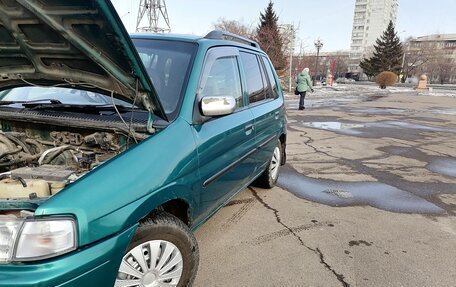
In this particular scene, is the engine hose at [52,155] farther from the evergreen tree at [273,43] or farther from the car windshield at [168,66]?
the evergreen tree at [273,43]

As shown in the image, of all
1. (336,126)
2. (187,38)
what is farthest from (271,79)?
(336,126)

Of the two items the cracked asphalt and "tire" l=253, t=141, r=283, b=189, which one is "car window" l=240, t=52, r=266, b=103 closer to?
"tire" l=253, t=141, r=283, b=189

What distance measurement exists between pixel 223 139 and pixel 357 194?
2768mm

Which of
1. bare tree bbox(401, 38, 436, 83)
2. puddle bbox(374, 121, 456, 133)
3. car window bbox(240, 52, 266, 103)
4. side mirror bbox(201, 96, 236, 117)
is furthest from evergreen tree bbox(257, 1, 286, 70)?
bare tree bbox(401, 38, 436, 83)

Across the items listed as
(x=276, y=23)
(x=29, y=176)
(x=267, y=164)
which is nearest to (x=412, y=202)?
(x=267, y=164)

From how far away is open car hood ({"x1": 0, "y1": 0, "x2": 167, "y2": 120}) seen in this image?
1912mm

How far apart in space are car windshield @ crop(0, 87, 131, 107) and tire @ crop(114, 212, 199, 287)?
973 millimetres

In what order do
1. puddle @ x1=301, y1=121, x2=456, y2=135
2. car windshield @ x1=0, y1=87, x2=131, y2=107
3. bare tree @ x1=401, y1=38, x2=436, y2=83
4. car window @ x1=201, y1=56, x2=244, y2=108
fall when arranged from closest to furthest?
car windshield @ x1=0, y1=87, x2=131, y2=107 < car window @ x1=201, y1=56, x2=244, y2=108 < puddle @ x1=301, y1=121, x2=456, y2=135 < bare tree @ x1=401, y1=38, x2=436, y2=83

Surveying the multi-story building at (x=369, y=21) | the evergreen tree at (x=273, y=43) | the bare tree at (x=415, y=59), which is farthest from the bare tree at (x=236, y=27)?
the multi-story building at (x=369, y=21)

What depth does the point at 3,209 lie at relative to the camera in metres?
1.77

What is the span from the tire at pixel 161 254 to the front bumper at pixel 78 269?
131 mm

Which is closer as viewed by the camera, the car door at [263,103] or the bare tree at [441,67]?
the car door at [263,103]

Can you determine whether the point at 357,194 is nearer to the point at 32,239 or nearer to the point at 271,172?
the point at 271,172

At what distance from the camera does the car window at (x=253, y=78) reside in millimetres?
3779
